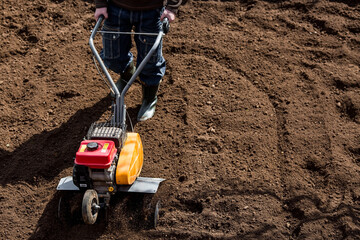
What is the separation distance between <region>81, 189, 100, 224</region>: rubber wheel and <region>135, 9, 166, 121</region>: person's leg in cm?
121

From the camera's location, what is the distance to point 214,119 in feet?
13.6

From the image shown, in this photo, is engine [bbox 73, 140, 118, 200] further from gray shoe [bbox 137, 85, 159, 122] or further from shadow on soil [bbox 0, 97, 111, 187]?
gray shoe [bbox 137, 85, 159, 122]

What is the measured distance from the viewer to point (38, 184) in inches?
143

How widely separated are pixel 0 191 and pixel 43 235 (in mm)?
599

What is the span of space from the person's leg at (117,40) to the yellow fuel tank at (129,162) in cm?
82

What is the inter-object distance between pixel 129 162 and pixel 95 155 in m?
0.29

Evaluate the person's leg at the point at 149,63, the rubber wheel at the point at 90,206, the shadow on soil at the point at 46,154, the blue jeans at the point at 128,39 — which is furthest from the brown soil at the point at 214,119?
the blue jeans at the point at 128,39

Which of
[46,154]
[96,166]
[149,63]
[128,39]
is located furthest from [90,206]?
[128,39]

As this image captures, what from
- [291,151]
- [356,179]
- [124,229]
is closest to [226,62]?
[291,151]

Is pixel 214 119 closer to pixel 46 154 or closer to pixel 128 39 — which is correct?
pixel 128 39

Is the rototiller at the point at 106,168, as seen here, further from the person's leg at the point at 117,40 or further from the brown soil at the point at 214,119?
the person's leg at the point at 117,40

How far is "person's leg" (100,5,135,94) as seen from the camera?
354cm

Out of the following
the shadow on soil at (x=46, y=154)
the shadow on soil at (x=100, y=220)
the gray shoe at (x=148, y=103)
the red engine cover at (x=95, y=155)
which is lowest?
the shadow on soil at (x=100, y=220)

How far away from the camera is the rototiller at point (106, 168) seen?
299 cm
